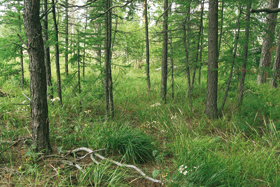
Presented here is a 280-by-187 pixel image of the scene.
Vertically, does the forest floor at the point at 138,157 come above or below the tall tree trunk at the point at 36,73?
below

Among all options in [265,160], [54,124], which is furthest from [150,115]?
[265,160]

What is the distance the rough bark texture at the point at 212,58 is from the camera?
15.6ft

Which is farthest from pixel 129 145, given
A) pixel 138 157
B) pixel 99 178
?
pixel 99 178

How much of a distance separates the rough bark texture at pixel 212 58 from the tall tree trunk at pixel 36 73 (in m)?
4.10

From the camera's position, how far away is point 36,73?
2490 mm

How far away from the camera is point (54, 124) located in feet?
13.2

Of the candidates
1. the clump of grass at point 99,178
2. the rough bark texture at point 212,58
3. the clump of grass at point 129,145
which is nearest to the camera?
the clump of grass at point 99,178

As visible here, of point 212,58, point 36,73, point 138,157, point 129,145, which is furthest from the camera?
point 212,58

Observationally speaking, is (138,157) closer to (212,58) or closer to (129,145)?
(129,145)

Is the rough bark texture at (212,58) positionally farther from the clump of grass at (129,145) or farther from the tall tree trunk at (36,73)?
the tall tree trunk at (36,73)

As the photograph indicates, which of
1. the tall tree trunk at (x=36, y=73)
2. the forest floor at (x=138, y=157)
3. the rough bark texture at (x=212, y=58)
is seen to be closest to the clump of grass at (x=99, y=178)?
the forest floor at (x=138, y=157)

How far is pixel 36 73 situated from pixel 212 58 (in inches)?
170

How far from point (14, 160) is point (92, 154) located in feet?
3.75

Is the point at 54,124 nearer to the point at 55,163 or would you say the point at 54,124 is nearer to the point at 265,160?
the point at 55,163
